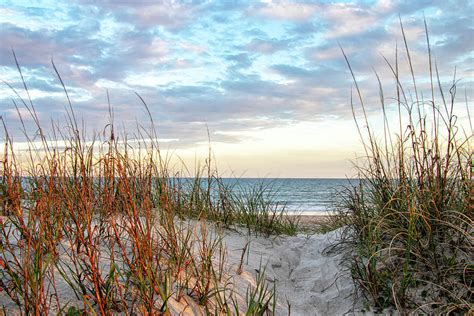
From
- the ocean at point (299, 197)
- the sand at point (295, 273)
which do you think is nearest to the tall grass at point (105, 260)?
the sand at point (295, 273)

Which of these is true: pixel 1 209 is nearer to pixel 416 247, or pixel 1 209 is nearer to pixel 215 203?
pixel 215 203

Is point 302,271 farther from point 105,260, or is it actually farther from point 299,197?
point 299,197

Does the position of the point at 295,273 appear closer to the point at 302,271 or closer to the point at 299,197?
the point at 302,271

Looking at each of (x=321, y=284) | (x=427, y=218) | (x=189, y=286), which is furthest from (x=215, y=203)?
(x=427, y=218)

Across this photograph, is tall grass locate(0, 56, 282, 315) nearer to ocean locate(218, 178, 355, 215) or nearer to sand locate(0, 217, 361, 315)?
sand locate(0, 217, 361, 315)

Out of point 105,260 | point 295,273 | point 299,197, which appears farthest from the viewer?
point 299,197

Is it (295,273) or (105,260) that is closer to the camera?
(105,260)

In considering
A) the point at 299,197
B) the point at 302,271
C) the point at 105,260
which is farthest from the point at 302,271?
the point at 299,197

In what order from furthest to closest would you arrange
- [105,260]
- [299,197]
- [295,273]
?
1. [299,197]
2. [295,273]
3. [105,260]

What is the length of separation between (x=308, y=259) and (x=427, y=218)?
5.13 feet

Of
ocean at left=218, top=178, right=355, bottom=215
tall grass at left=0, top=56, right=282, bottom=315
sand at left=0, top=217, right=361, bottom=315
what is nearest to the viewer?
tall grass at left=0, top=56, right=282, bottom=315

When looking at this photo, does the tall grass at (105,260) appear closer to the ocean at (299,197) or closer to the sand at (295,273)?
the sand at (295,273)

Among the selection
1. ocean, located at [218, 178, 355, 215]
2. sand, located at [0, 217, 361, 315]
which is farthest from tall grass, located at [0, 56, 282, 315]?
ocean, located at [218, 178, 355, 215]

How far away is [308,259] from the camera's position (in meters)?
4.47
